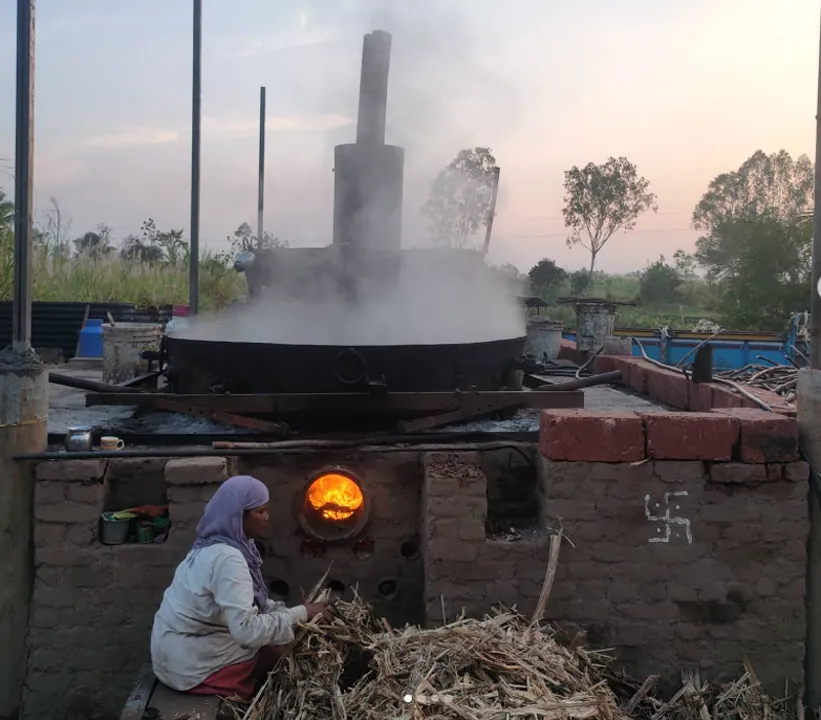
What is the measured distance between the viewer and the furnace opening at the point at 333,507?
4191mm

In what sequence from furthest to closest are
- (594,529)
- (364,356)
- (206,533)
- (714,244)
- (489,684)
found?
(714,244) → (364,356) → (594,529) → (206,533) → (489,684)

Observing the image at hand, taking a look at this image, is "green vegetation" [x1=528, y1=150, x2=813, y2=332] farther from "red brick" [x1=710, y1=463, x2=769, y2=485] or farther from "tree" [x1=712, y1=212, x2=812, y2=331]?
"red brick" [x1=710, y1=463, x2=769, y2=485]

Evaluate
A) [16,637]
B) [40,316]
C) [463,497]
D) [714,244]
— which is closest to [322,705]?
[463,497]

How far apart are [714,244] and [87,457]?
39.3 metres

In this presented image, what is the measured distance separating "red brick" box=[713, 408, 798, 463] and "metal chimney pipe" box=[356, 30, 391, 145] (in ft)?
11.9

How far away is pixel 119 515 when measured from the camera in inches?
157

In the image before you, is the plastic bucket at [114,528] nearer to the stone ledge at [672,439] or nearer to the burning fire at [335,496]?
the burning fire at [335,496]

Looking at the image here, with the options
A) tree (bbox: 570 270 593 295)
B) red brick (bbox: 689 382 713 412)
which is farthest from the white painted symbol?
tree (bbox: 570 270 593 295)

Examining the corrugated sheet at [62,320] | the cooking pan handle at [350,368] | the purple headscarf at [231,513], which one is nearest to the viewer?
the purple headscarf at [231,513]

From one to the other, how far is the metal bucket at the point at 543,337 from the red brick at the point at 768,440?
4947 mm

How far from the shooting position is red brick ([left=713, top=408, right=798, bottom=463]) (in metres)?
3.90

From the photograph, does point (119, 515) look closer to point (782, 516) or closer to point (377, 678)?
point (377, 678)

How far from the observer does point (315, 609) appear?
3338 mm

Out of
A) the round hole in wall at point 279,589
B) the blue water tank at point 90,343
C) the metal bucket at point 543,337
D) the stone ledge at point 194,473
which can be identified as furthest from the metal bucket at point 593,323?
the blue water tank at point 90,343
